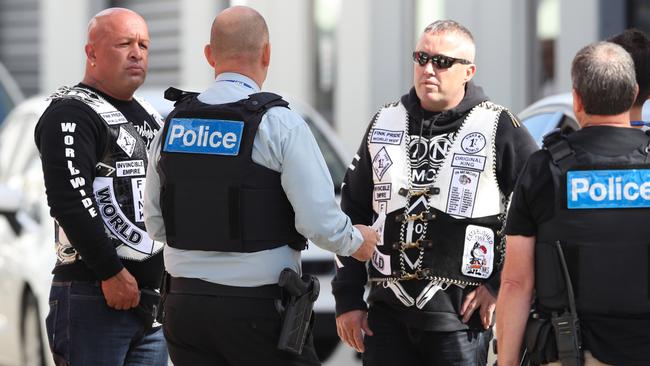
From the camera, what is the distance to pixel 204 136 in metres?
4.58

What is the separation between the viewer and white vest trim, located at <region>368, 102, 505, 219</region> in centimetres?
509

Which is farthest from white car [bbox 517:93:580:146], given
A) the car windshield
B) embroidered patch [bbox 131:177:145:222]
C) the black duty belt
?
the black duty belt

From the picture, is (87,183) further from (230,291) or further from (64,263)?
(230,291)

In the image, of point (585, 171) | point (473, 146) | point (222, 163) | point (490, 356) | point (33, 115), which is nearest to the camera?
point (585, 171)

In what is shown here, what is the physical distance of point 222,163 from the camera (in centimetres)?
456

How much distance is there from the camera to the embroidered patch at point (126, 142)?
5234mm

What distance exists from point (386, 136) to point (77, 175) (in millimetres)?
1090

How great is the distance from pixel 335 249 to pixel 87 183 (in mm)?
1009

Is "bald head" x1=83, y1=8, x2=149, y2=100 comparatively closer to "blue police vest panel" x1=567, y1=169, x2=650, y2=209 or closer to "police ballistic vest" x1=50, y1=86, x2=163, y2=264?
"police ballistic vest" x1=50, y1=86, x2=163, y2=264

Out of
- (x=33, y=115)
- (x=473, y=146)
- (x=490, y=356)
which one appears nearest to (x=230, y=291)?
(x=473, y=146)

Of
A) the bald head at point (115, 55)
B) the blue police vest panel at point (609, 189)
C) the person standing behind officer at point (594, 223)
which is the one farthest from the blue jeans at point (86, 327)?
the blue police vest panel at point (609, 189)

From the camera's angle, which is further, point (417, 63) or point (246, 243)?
point (417, 63)

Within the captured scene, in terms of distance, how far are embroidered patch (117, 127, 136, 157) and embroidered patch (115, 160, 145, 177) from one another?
33 millimetres

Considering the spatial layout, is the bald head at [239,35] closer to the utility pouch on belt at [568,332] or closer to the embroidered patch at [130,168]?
the embroidered patch at [130,168]
